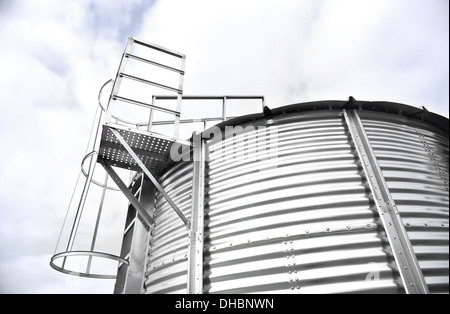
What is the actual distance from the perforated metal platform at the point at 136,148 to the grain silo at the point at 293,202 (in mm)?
23

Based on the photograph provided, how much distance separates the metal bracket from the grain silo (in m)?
0.01

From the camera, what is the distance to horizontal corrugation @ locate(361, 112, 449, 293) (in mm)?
3908

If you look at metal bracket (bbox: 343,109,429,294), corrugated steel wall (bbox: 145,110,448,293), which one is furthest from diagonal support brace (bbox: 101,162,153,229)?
metal bracket (bbox: 343,109,429,294)

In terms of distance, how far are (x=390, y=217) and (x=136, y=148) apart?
4358mm

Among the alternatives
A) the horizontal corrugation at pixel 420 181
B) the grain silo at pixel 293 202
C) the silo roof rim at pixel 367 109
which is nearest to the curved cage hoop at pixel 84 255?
the grain silo at pixel 293 202

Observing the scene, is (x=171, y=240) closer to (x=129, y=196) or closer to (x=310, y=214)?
(x=129, y=196)

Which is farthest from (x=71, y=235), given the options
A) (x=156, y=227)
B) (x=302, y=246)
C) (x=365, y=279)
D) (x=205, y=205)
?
(x=365, y=279)

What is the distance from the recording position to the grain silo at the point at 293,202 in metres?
3.95

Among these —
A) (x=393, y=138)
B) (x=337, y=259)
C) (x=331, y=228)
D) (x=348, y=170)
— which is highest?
(x=393, y=138)

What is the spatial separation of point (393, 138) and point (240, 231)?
9.39 feet

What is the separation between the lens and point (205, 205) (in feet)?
17.2
